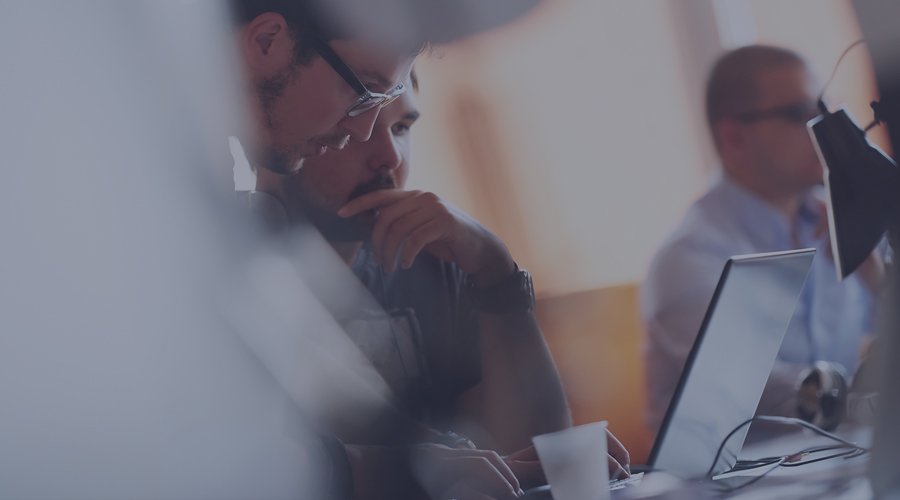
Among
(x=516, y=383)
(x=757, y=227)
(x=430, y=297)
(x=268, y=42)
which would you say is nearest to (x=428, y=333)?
(x=430, y=297)

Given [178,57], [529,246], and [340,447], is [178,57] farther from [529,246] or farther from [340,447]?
[529,246]

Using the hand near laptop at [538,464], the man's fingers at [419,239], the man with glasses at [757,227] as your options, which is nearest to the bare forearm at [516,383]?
the man's fingers at [419,239]

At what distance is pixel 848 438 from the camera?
4.33ft

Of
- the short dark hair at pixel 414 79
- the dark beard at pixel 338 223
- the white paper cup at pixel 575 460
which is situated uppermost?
the short dark hair at pixel 414 79

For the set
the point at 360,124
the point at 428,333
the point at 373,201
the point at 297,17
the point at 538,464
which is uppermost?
the point at 297,17

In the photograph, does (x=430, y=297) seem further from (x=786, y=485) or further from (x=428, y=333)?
(x=786, y=485)

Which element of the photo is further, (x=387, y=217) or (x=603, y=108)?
(x=603, y=108)

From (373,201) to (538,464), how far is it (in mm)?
596

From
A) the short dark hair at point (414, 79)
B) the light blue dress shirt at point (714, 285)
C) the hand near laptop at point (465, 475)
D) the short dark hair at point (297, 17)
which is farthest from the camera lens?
the light blue dress shirt at point (714, 285)

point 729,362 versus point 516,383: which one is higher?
point 729,362

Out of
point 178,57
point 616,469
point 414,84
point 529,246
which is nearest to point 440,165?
point 414,84

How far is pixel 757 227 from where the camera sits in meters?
2.23

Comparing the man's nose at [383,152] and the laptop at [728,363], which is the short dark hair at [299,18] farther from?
the laptop at [728,363]

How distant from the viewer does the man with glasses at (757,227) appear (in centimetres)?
202
